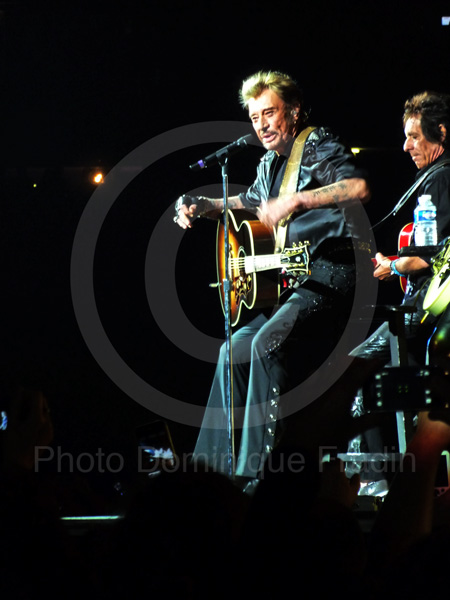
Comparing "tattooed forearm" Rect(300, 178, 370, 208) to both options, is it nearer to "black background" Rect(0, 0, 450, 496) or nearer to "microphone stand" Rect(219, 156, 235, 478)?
"microphone stand" Rect(219, 156, 235, 478)

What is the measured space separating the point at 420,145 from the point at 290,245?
1.03 m

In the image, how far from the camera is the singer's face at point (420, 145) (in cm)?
442

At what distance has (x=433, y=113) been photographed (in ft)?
14.4

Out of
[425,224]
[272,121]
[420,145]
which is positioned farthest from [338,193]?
[420,145]

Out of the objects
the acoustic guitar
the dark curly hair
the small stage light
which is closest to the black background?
the small stage light

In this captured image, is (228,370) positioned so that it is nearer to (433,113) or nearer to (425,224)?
(425,224)

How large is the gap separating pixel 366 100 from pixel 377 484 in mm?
2991

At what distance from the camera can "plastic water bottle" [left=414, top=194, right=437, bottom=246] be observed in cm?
416

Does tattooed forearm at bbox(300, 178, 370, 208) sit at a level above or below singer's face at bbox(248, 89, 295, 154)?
below

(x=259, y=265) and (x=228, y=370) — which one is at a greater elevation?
(x=259, y=265)

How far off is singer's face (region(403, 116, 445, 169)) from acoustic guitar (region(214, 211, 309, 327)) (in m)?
1.00

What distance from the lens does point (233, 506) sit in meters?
1.41

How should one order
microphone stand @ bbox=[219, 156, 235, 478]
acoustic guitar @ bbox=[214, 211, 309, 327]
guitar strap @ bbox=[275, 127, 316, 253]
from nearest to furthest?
microphone stand @ bbox=[219, 156, 235, 478], acoustic guitar @ bbox=[214, 211, 309, 327], guitar strap @ bbox=[275, 127, 316, 253]

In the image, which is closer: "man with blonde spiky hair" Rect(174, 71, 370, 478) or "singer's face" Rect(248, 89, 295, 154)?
"man with blonde spiky hair" Rect(174, 71, 370, 478)
